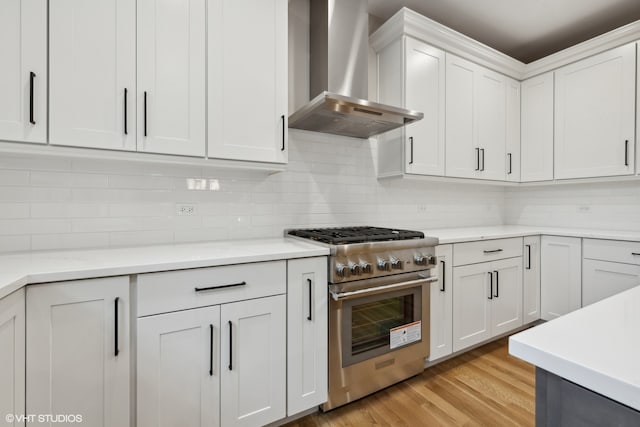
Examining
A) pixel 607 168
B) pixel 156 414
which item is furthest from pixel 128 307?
pixel 607 168

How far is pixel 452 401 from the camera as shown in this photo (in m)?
1.90

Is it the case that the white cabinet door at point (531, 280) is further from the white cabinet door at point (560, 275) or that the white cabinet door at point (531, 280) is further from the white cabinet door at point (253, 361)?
the white cabinet door at point (253, 361)

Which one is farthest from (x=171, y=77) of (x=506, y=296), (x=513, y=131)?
(x=513, y=131)

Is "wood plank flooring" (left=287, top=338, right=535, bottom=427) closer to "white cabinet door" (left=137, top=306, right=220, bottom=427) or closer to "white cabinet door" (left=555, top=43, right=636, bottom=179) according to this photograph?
"white cabinet door" (left=137, top=306, right=220, bottom=427)

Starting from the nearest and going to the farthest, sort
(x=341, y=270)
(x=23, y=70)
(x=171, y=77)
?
1. (x=23, y=70)
2. (x=171, y=77)
3. (x=341, y=270)

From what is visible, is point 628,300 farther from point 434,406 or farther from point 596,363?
point 434,406

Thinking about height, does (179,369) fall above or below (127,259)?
below

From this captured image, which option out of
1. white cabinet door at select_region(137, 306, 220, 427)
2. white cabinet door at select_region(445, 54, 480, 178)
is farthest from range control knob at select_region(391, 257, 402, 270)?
white cabinet door at select_region(445, 54, 480, 178)

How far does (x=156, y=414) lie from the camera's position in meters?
1.33

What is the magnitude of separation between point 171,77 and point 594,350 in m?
1.90

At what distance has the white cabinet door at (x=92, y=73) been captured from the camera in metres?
1.38

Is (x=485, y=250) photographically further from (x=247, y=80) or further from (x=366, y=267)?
(x=247, y=80)

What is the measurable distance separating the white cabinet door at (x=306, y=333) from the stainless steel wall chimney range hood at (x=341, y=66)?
3.32 ft

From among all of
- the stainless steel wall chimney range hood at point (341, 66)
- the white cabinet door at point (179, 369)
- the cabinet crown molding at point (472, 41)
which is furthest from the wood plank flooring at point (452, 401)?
the cabinet crown molding at point (472, 41)
